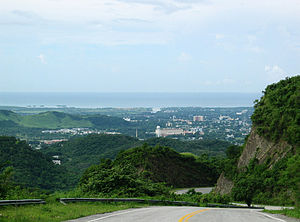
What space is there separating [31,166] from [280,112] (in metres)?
44.6

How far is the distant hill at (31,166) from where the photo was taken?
58.9 metres

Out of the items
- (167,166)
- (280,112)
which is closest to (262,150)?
(280,112)

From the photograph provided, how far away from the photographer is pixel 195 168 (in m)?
57.2

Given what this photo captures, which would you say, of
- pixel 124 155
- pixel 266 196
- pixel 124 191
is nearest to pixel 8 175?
pixel 124 191

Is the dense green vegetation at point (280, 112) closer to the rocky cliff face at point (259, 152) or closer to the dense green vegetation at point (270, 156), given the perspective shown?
the dense green vegetation at point (270, 156)

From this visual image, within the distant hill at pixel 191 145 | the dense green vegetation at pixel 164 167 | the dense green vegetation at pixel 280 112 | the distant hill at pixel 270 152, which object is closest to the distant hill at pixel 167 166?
the dense green vegetation at pixel 164 167

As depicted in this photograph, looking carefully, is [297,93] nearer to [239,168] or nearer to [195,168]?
[239,168]

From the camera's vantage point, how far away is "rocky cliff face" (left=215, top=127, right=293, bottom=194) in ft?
103

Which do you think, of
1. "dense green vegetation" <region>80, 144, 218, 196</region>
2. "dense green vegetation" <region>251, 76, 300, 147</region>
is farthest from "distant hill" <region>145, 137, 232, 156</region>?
"dense green vegetation" <region>251, 76, 300, 147</region>

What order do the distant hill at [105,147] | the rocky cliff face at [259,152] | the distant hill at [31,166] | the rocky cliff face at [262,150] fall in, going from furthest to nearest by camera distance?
the distant hill at [105,147] < the distant hill at [31,166] < the rocky cliff face at [259,152] < the rocky cliff face at [262,150]

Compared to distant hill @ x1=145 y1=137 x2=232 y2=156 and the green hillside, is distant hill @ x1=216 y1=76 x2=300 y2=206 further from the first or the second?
distant hill @ x1=145 y1=137 x2=232 y2=156

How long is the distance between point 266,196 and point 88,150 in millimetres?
79312

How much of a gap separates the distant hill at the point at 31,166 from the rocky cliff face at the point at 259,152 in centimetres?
3082

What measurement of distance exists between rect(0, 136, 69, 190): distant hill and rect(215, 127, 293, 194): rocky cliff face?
101ft
